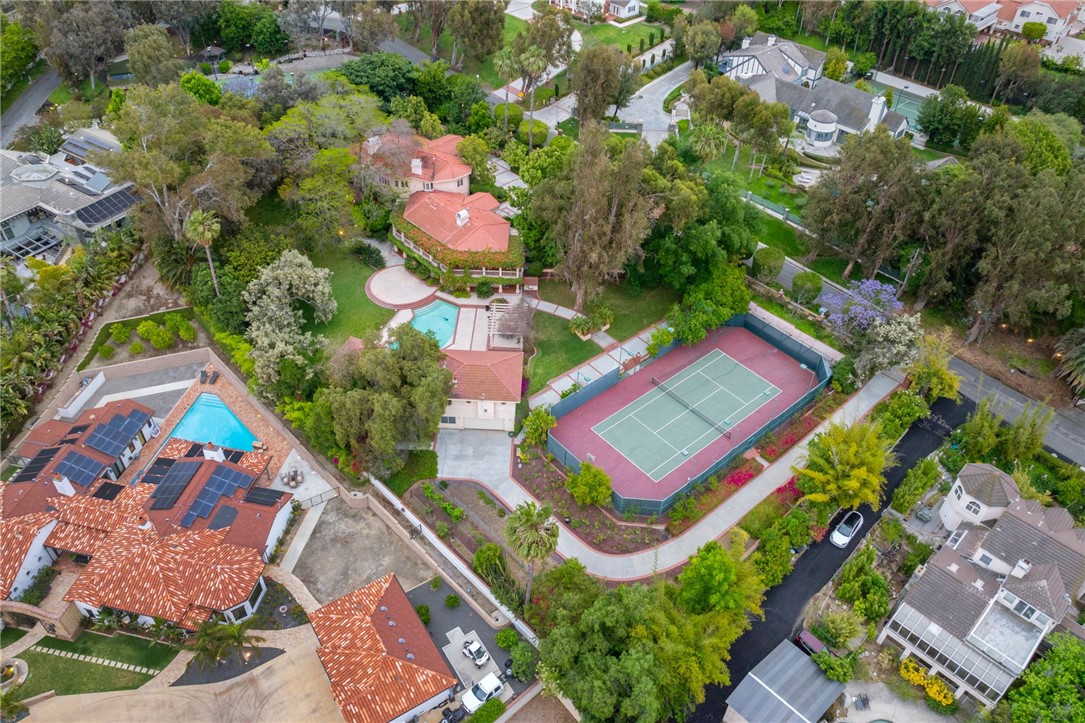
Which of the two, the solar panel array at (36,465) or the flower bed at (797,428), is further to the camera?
the flower bed at (797,428)

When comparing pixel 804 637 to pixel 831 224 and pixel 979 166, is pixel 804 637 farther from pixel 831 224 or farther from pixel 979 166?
pixel 979 166

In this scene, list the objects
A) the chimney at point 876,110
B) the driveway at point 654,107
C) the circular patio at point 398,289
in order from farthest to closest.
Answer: the driveway at point 654,107
the chimney at point 876,110
the circular patio at point 398,289

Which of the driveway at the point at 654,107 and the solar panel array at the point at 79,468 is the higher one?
the driveway at the point at 654,107

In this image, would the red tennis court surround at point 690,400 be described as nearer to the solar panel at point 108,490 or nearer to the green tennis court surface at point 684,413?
the green tennis court surface at point 684,413

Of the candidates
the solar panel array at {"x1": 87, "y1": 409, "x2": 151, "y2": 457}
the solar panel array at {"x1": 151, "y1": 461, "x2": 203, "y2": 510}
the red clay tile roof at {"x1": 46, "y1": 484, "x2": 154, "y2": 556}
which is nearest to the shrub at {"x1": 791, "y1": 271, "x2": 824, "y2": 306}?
the solar panel array at {"x1": 151, "y1": 461, "x2": 203, "y2": 510}

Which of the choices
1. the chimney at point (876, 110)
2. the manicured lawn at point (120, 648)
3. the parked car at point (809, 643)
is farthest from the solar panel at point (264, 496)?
the chimney at point (876, 110)

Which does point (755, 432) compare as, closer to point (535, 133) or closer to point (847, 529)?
point (847, 529)

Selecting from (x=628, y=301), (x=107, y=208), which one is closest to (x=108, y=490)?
(x=107, y=208)
